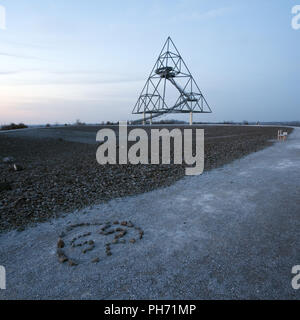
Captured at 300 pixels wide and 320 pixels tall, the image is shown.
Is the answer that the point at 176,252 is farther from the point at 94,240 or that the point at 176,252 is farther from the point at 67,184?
the point at 67,184

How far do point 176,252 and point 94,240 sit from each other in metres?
1.52

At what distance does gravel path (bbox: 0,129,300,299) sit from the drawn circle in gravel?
33 mm

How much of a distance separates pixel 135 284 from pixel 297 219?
137 inches

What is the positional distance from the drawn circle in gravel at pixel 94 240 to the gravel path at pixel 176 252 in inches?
1.3

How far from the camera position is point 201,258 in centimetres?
326

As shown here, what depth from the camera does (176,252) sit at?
3422 millimetres

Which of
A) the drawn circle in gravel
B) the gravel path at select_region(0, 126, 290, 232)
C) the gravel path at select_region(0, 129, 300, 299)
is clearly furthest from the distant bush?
the drawn circle in gravel

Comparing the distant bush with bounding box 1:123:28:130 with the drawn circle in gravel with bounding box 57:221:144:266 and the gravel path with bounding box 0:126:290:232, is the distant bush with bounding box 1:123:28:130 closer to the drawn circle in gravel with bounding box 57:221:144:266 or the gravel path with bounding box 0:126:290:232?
the gravel path with bounding box 0:126:290:232

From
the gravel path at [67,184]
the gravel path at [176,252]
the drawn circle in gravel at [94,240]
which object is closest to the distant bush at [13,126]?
the gravel path at [67,184]

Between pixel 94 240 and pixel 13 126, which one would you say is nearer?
pixel 94 240

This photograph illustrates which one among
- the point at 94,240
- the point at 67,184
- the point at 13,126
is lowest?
the point at 94,240

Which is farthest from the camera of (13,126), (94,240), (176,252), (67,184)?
(13,126)

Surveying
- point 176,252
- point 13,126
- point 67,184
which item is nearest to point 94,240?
point 176,252

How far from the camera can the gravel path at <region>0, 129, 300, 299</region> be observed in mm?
2713
